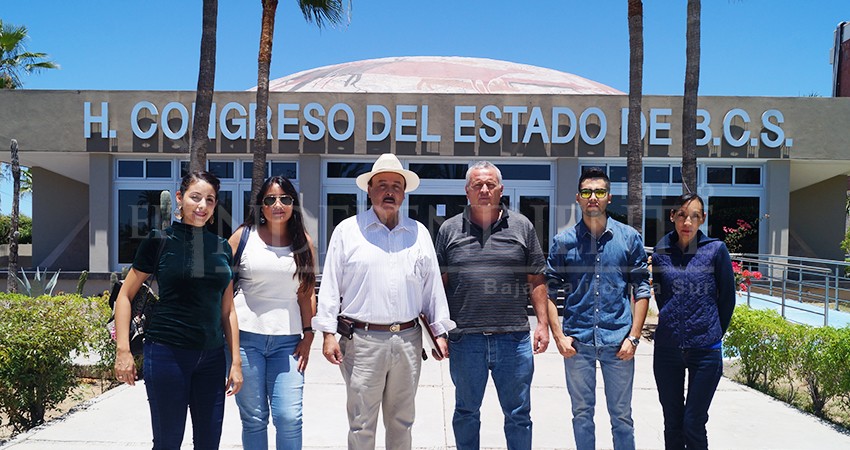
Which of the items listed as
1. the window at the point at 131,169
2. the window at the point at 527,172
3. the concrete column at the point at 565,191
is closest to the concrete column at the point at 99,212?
the window at the point at 131,169

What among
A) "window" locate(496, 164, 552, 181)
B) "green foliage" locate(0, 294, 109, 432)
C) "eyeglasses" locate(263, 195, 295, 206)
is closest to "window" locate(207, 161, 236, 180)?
"window" locate(496, 164, 552, 181)

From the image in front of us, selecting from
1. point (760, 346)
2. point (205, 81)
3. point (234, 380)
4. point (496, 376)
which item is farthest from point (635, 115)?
point (234, 380)

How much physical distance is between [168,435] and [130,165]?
47.9 ft

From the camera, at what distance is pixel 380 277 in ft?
11.3

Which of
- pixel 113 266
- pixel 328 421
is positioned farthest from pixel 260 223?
pixel 113 266

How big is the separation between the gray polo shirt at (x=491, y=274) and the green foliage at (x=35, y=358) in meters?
3.68

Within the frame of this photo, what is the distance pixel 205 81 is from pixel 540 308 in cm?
802

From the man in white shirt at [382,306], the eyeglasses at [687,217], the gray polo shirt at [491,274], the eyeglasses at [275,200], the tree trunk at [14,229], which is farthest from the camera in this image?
the tree trunk at [14,229]

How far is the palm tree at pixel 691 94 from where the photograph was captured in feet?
35.2

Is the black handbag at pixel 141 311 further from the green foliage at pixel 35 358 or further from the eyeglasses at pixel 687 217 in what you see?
the eyeglasses at pixel 687 217

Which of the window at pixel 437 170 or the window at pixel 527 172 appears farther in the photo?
the window at pixel 527 172

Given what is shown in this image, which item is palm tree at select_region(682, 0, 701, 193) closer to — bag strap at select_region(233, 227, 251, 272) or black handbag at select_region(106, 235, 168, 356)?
bag strap at select_region(233, 227, 251, 272)

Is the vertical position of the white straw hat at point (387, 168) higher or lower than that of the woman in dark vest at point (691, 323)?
higher

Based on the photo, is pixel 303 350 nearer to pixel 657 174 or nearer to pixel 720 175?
pixel 657 174
